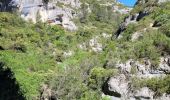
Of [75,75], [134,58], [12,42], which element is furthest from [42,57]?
[134,58]

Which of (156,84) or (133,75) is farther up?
(133,75)

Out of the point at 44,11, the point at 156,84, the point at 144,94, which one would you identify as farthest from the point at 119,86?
the point at 44,11

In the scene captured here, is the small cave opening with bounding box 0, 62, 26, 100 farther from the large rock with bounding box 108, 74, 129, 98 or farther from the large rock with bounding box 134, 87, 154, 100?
the large rock with bounding box 134, 87, 154, 100

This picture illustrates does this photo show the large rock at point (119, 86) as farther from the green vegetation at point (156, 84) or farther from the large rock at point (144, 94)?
the large rock at point (144, 94)

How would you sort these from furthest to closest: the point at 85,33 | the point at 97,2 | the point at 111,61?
the point at 97,2, the point at 85,33, the point at 111,61

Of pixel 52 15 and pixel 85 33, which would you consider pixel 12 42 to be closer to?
pixel 85 33

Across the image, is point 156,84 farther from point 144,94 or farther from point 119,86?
point 119,86
